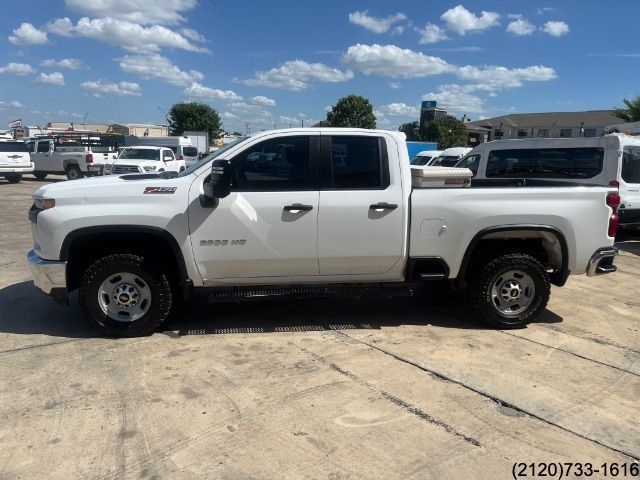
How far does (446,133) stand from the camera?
71312mm

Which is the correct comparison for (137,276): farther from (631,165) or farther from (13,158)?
(13,158)

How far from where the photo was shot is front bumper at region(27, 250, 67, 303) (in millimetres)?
4637

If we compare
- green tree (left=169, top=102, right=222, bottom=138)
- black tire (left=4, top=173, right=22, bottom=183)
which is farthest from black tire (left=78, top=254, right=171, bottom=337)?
green tree (left=169, top=102, right=222, bottom=138)

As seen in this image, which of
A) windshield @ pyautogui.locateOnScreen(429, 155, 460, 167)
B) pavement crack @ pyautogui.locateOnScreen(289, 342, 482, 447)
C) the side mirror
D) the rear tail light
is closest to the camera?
pavement crack @ pyautogui.locateOnScreen(289, 342, 482, 447)

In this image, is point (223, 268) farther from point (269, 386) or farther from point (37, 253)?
point (37, 253)

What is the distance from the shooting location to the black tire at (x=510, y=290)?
16.9 feet

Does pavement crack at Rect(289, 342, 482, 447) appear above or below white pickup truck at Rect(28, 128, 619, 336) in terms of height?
below

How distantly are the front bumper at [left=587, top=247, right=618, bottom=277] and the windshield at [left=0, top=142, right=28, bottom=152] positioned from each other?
23.4 meters

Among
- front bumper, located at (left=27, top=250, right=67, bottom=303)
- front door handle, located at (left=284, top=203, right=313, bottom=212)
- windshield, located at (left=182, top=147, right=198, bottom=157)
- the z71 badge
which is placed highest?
windshield, located at (left=182, top=147, right=198, bottom=157)

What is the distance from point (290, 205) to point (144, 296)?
5.30 ft

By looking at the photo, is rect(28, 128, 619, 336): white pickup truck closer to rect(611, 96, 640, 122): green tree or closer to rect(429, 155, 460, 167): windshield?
rect(429, 155, 460, 167): windshield

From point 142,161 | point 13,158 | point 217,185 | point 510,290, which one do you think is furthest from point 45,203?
point 13,158

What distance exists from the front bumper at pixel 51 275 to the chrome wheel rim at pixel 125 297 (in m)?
0.34

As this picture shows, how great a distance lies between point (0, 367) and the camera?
4242 millimetres
